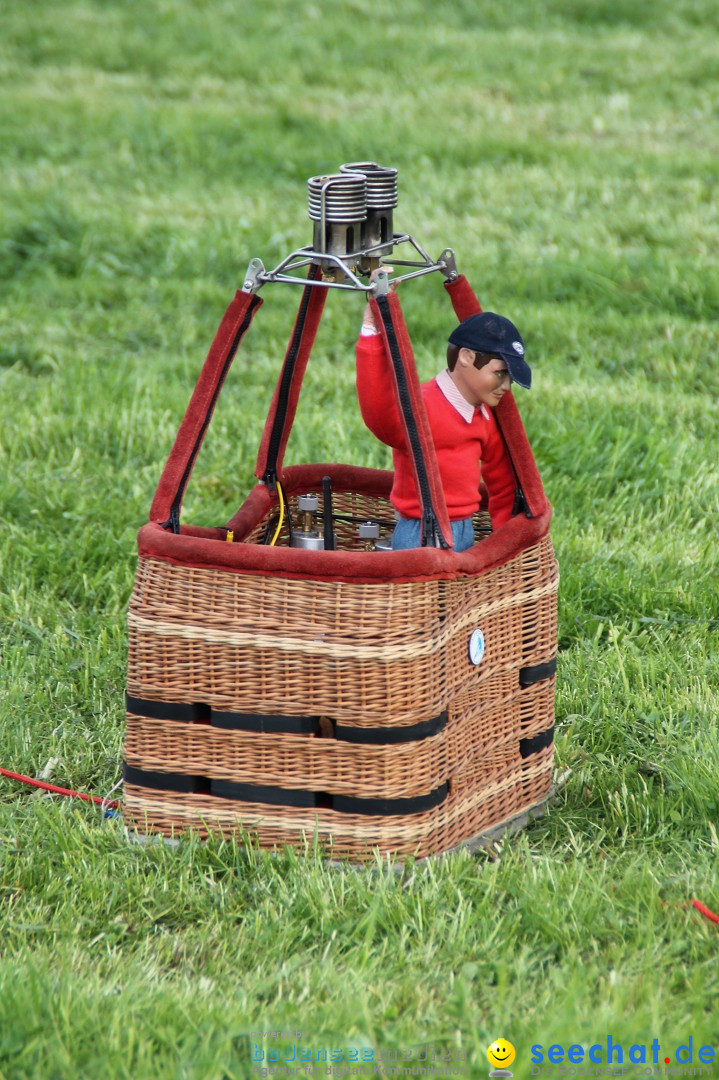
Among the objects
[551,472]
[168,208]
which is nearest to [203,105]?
[168,208]

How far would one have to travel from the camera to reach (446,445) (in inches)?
136

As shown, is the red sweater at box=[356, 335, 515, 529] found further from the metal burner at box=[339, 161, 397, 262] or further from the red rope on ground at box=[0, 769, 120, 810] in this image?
the red rope on ground at box=[0, 769, 120, 810]

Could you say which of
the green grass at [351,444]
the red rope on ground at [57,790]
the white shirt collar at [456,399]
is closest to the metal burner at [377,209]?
the white shirt collar at [456,399]

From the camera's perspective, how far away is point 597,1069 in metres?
2.50

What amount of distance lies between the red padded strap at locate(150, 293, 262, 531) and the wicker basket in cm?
1

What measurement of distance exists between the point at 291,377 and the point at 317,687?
→ 0.99 metres

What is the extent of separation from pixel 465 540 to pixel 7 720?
155 cm

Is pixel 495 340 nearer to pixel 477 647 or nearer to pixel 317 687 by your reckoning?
pixel 477 647

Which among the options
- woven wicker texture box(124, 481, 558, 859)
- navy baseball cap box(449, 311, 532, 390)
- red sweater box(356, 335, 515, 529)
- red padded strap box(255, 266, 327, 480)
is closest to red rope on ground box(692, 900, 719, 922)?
woven wicker texture box(124, 481, 558, 859)

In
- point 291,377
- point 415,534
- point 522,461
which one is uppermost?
point 291,377

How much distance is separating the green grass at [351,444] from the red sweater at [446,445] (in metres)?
0.90

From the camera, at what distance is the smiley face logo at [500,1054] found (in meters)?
2.53

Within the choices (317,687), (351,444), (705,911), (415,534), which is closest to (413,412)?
(415,534)

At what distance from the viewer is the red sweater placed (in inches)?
130
